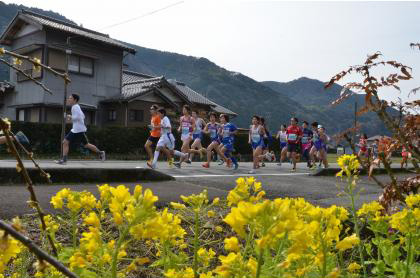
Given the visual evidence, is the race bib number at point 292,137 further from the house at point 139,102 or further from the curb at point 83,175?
the house at point 139,102

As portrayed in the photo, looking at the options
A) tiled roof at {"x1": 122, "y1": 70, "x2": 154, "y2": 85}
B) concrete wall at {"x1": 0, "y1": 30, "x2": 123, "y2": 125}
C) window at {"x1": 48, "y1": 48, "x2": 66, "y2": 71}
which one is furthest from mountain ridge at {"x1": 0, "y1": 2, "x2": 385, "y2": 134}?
window at {"x1": 48, "y1": 48, "x2": 66, "y2": 71}

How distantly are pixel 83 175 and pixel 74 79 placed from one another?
22.6 m

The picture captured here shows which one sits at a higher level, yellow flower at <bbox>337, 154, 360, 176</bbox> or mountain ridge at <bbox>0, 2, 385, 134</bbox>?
Answer: mountain ridge at <bbox>0, 2, 385, 134</bbox>

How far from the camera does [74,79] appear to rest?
25.8 m

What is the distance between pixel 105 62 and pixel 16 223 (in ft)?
94.4

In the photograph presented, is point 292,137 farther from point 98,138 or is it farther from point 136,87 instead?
point 136,87

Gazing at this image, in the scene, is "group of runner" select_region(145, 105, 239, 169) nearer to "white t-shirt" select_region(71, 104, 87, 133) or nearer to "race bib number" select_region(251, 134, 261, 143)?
"race bib number" select_region(251, 134, 261, 143)

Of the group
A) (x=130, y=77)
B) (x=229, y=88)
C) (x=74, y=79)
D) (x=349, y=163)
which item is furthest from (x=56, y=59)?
(x=229, y=88)

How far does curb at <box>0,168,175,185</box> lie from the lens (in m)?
4.47

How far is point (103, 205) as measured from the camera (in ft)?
4.75

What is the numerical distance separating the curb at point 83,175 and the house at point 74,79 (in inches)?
790

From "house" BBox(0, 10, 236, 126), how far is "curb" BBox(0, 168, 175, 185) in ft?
65.8

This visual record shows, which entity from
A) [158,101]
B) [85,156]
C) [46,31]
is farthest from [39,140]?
[158,101]

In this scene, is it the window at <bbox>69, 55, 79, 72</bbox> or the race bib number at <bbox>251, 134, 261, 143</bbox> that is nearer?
the race bib number at <bbox>251, 134, 261, 143</bbox>
